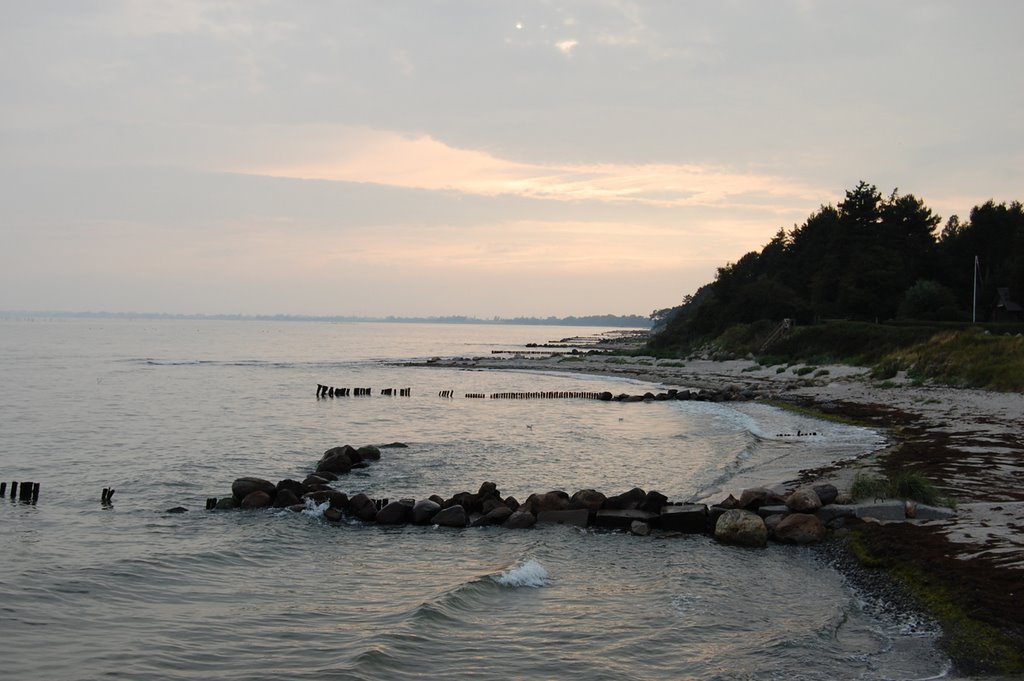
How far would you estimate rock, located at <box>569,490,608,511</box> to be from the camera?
608 inches

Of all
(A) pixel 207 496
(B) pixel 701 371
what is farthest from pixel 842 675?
(B) pixel 701 371

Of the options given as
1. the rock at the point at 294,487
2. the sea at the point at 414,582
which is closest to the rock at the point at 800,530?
the sea at the point at 414,582

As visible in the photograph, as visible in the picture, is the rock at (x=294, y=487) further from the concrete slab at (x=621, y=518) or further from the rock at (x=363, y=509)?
the concrete slab at (x=621, y=518)

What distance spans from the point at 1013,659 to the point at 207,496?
636 inches

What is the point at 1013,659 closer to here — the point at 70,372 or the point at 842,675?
the point at 842,675

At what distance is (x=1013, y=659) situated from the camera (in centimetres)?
746

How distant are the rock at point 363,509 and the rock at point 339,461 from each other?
5.41m

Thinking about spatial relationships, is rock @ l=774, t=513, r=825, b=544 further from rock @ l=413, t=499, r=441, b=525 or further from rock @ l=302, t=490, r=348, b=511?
rock @ l=302, t=490, r=348, b=511

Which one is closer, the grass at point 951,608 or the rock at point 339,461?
the grass at point 951,608

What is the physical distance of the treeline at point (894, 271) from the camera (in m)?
62.6

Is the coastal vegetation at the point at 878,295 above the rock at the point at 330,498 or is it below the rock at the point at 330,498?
above

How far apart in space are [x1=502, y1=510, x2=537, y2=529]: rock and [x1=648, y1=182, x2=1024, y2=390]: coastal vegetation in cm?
2962

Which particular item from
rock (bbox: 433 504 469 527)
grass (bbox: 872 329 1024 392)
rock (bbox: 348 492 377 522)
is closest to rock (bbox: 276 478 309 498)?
rock (bbox: 348 492 377 522)

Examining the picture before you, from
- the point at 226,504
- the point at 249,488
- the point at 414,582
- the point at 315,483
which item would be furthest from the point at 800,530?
the point at 226,504
